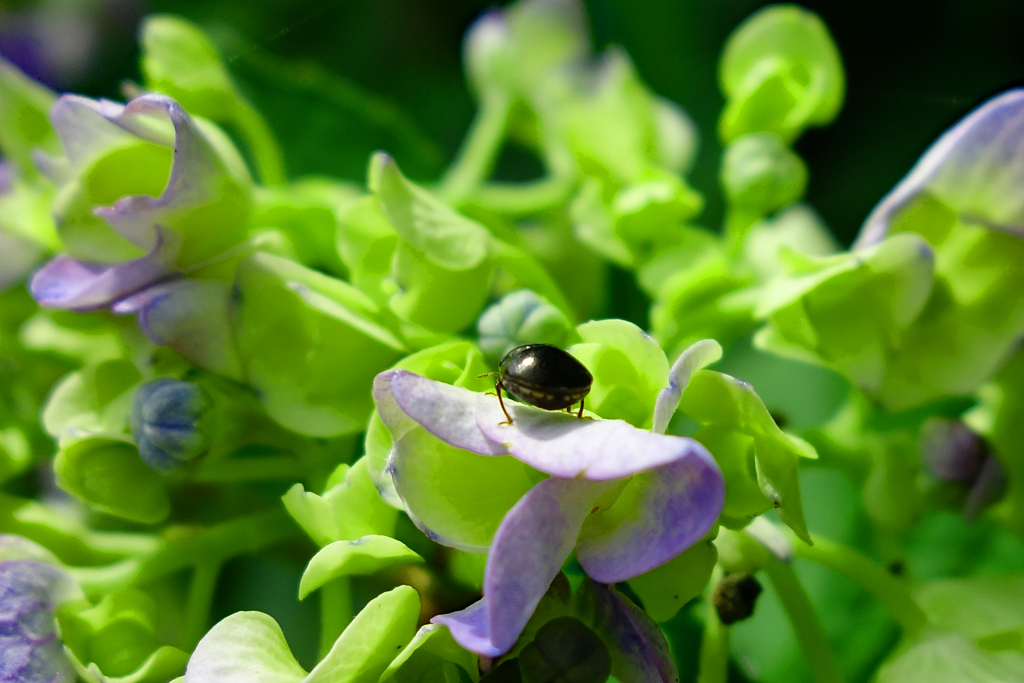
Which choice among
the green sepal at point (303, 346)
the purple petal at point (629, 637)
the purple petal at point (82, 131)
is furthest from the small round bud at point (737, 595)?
the purple petal at point (82, 131)

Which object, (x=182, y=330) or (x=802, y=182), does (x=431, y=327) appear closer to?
(x=182, y=330)

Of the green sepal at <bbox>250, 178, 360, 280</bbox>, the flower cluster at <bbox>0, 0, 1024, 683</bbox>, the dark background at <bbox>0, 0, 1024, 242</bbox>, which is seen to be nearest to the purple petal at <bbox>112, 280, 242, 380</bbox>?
the flower cluster at <bbox>0, 0, 1024, 683</bbox>

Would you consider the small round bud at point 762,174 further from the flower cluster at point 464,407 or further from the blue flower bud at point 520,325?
the blue flower bud at point 520,325

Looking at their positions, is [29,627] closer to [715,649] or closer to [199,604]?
[199,604]

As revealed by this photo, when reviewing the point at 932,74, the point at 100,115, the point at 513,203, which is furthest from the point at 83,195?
the point at 932,74

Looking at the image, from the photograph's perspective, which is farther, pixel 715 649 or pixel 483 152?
pixel 483 152

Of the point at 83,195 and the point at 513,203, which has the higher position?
the point at 83,195

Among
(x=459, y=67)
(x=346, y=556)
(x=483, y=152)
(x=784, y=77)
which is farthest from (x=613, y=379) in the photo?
(x=459, y=67)
